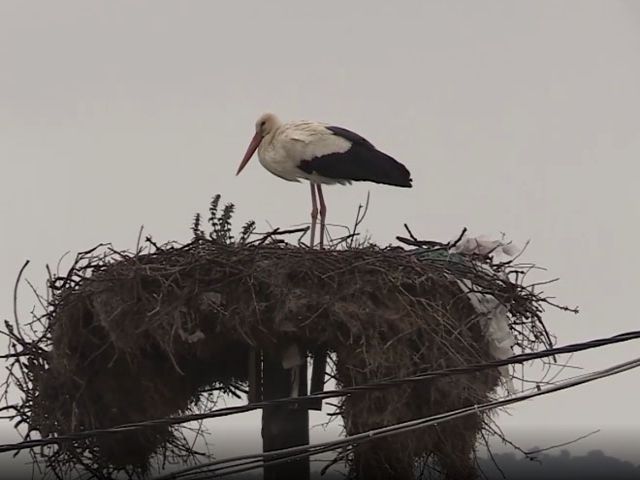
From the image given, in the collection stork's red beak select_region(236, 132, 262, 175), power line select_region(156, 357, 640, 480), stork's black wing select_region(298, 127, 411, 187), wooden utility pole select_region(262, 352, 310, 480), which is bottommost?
power line select_region(156, 357, 640, 480)

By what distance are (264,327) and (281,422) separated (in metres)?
0.55

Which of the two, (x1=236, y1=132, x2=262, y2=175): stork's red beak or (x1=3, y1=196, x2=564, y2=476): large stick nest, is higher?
(x1=236, y1=132, x2=262, y2=175): stork's red beak

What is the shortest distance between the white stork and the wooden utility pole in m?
0.64

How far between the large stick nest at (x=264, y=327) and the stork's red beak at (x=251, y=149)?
3.84ft

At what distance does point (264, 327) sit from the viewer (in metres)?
3.89

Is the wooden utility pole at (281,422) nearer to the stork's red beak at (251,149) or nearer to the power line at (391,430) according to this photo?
the power line at (391,430)

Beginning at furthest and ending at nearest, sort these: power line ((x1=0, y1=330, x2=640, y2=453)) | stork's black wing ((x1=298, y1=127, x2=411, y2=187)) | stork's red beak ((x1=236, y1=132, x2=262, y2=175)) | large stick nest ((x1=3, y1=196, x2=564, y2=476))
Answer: stork's red beak ((x1=236, y1=132, x2=262, y2=175)) < stork's black wing ((x1=298, y1=127, x2=411, y2=187)) < large stick nest ((x1=3, y1=196, x2=564, y2=476)) < power line ((x1=0, y1=330, x2=640, y2=453))

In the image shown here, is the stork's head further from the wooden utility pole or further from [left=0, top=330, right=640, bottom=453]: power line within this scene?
[left=0, top=330, right=640, bottom=453]: power line

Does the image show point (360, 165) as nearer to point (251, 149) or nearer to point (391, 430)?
point (251, 149)

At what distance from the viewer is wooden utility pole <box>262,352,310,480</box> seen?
425cm

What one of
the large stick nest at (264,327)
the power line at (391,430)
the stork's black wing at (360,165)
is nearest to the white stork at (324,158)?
the stork's black wing at (360,165)

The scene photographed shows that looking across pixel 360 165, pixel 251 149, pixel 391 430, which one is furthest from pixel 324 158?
pixel 391 430

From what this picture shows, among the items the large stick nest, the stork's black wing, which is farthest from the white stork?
the large stick nest

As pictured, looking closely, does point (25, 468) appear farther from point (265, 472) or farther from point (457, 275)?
point (457, 275)
